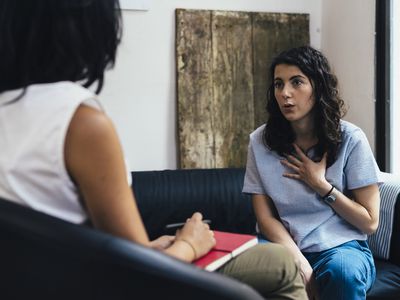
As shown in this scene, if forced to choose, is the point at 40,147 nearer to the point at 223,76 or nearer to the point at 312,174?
the point at 312,174

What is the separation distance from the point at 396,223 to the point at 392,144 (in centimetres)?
68

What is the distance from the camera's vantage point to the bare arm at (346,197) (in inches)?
68.2

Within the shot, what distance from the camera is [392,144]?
2.56 m

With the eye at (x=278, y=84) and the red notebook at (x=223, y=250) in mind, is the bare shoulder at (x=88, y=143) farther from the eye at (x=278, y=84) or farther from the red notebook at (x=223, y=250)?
the eye at (x=278, y=84)

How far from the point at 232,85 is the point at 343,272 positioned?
4.58ft

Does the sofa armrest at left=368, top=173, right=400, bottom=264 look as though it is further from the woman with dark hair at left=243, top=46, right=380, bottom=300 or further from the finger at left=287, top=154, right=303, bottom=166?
the finger at left=287, top=154, right=303, bottom=166

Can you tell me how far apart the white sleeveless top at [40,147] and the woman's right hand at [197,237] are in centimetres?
25

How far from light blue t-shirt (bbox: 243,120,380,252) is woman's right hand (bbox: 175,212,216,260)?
30.3 inches

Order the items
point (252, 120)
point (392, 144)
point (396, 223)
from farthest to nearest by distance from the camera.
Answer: point (252, 120) < point (392, 144) < point (396, 223)

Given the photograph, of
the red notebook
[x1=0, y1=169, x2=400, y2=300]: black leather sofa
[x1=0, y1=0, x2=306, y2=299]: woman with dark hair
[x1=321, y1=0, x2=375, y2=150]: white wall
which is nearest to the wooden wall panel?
[x1=321, y1=0, x2=375, y2=150]: white wall

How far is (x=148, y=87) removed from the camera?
8.62ft

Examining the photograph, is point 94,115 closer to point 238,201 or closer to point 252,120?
point 238,201

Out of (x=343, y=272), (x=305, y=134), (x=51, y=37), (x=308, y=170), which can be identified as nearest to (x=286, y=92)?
(x=305, y=134)

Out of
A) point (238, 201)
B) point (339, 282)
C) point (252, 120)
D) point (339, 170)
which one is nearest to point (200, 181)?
point (238, 201)
